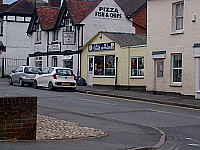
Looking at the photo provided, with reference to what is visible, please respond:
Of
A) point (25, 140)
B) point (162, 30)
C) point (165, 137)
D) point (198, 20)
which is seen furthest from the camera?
point (162, 30)

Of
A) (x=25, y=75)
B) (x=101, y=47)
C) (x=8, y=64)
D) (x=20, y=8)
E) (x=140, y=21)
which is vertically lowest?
(x=25, y=75)

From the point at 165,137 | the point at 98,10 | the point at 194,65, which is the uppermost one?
the point at 98,10

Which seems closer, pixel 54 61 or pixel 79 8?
pixel 79 8

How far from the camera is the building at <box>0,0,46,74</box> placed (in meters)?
53.2

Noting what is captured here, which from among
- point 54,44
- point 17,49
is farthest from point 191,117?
point 17,49

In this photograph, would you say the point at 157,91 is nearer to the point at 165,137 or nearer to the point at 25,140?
the point at 165,137

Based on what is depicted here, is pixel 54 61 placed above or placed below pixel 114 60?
above

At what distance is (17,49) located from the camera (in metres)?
54.4

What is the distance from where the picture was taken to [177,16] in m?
27.8

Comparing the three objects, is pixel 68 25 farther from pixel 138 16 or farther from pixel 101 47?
pixel 138 16

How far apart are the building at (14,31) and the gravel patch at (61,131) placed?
1541 inches

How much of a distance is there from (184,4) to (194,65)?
3658 mm

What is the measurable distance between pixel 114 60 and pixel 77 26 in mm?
6241

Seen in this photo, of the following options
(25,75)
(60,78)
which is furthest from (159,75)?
(25,75)
